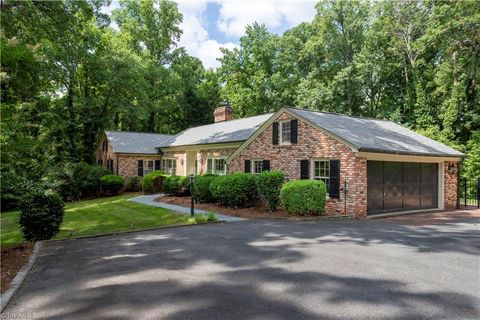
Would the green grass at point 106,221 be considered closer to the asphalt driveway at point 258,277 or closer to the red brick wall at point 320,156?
the asphalt driveway at point 258,277

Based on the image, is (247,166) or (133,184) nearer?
(247,166)

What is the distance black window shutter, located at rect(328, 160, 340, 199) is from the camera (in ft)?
44.3

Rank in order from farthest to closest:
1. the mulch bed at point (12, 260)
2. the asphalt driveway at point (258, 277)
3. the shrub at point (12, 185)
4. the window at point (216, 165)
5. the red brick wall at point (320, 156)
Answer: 1. the window at point (216, 165)
2. the red brick wall at point (320, 156)
3. the shrub at point (12, 185)
4. the mulch bed at point (12, 260)
5. the asphalt driveway at point (258, 277)

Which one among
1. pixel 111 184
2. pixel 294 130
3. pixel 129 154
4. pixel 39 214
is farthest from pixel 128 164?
pixel 39 214

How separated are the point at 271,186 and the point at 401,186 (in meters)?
5.92

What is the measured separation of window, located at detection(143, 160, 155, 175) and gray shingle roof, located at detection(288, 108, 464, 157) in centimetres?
1550

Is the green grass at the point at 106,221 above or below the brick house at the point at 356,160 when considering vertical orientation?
below

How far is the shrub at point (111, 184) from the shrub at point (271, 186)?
13430 mm

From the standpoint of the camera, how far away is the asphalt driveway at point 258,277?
461 cm

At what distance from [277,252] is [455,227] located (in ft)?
23.5

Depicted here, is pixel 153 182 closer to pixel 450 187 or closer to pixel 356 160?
pixel 356 160

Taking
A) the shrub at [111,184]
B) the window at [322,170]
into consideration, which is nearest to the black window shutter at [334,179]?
the window at [322,170]

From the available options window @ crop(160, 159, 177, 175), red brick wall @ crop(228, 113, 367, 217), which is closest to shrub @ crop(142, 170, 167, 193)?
window @ crop(160, 159, 177, 175)

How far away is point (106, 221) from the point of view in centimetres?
1426
